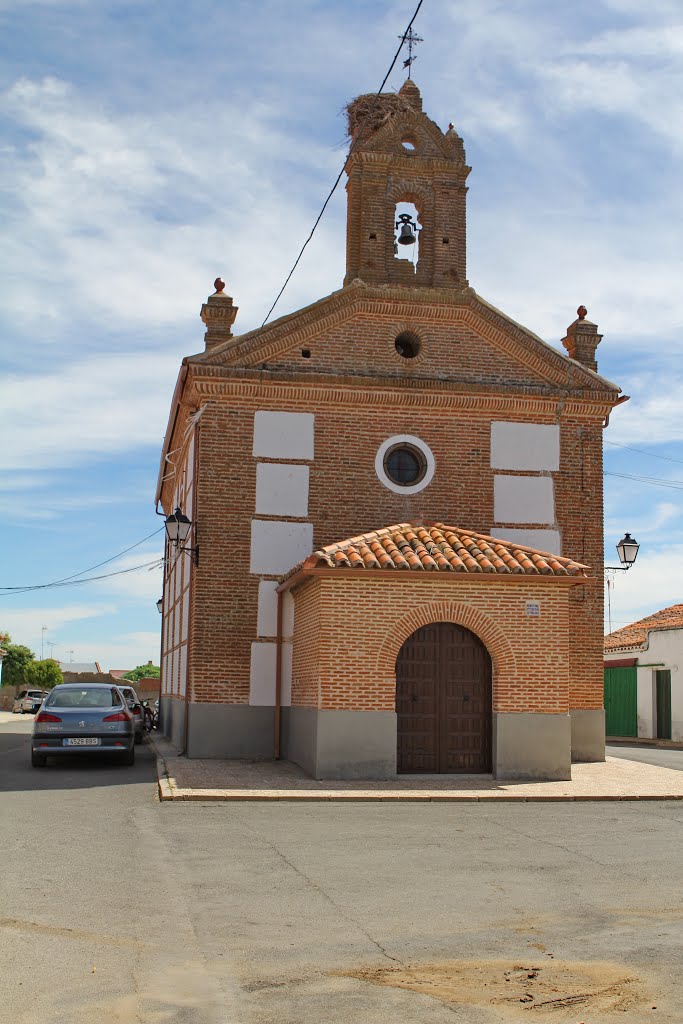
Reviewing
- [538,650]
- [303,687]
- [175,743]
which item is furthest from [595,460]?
[175,743]

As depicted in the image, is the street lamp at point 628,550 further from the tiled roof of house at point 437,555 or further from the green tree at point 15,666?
the green tree at point 15,666

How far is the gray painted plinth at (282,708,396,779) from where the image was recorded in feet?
48.9

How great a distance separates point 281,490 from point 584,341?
6592 millimetres

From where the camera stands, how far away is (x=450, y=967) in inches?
230

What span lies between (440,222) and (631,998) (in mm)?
16528

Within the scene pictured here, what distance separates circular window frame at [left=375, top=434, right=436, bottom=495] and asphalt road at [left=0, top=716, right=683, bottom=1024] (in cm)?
768

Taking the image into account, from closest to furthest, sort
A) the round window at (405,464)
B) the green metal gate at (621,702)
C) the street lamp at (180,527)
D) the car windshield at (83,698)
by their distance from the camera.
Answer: the car windshield at (83,698) → the street lamp at (180,527) → the round window at (405,464) → the green metal gate at (621,702)

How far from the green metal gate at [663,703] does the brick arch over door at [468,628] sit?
17654mm

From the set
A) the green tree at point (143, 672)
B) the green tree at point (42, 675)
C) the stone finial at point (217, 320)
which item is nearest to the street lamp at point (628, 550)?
the stone finial at point (217, 320)

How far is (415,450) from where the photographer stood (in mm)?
18906

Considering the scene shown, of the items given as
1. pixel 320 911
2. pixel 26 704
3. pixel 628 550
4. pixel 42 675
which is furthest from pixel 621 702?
pixel 42 675

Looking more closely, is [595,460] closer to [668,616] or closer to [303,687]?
[303,687]

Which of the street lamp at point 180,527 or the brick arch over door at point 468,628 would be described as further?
the street lamp at point 180,527

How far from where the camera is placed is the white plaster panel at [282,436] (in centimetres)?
1830
